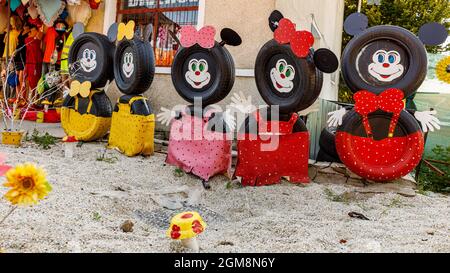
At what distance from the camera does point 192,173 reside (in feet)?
12.7

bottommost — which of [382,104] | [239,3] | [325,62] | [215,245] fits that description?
[215,245]

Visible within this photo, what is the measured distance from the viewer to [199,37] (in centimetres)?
379

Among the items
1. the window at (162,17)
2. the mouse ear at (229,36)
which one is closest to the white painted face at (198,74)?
the mouse ear at (229,36)

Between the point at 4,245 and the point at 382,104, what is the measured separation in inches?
121

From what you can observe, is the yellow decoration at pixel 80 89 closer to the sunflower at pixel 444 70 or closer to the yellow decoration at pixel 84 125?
the yellow decoration at pixel 84 125

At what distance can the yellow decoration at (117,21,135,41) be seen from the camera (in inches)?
168

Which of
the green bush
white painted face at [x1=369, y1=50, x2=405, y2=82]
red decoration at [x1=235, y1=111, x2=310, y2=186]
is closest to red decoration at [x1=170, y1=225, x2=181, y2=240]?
red decoration at [x1=235, y1=111, x2=310, y2=186]

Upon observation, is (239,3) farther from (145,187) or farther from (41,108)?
(41,108)

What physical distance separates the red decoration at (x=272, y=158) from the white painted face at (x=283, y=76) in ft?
0.99

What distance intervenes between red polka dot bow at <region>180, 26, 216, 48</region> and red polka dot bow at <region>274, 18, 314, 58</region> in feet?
2.16

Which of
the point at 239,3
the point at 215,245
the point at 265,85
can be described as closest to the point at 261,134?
the point at 265,85

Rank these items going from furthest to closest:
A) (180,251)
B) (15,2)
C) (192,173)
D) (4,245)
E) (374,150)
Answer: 1. (15,2)
2. (192,173)
3. (374,150)
4. (180,251)
5. (4,245)

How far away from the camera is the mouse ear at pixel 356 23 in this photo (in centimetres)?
374

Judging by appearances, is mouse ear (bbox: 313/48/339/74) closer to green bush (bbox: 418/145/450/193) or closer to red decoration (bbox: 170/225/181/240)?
green bush (bbox: 418/145/450/193)
